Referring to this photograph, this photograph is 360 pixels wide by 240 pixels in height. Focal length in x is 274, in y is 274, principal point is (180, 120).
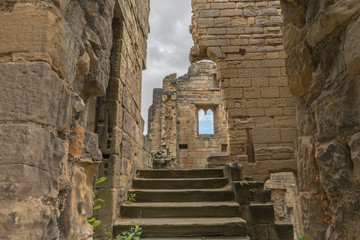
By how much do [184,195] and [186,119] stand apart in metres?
9.93

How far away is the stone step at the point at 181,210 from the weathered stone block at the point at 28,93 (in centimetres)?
306

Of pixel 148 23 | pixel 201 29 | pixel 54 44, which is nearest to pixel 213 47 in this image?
pixel 201 29

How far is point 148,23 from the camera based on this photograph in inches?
284

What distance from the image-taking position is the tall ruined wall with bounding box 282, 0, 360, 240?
4.07 feet

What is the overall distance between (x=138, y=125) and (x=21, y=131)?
452 centimetres

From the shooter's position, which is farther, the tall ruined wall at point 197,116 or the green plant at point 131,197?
the tall ruined wall at point 197,116

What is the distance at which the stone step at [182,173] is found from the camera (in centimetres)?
532

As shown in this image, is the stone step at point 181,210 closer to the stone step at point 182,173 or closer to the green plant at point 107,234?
the green plant at point 107,234

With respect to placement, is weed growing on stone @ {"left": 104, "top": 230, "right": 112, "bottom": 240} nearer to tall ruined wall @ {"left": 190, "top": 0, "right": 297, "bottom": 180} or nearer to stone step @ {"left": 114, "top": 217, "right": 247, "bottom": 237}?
stone step @ {"left": 114, "top": 217, "right": 247, "bottom": 237}

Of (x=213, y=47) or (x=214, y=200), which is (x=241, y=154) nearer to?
(x=214, y=200)

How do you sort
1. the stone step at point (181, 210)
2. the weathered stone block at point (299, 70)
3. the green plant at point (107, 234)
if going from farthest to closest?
1. the stone step at point (181, 210)
2. the green plant at point (107, 234)
3. the weathered stone block at point (299, 70)

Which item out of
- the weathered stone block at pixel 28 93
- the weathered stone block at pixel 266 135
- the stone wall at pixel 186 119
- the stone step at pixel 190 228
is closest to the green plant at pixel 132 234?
the stone step at pixel 190 228

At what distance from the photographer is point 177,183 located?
4.98m

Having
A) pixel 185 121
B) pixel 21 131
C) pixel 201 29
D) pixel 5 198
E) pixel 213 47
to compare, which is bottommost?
pixel 5 198
